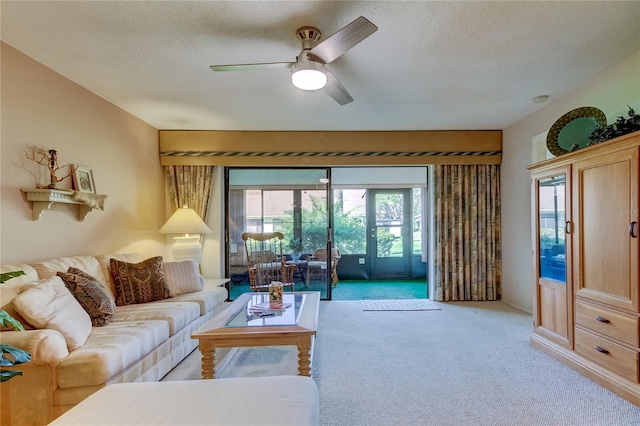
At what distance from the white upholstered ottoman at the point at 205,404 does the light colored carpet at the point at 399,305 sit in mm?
3135

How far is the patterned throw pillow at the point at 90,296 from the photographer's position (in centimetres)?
240

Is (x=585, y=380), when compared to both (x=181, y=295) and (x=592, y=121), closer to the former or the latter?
(x=592, y=121)

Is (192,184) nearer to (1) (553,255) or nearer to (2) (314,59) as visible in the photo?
(2) (314,59)

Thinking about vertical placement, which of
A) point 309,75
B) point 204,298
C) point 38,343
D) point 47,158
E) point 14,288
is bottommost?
point 204,298

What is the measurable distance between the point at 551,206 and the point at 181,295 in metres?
3.60

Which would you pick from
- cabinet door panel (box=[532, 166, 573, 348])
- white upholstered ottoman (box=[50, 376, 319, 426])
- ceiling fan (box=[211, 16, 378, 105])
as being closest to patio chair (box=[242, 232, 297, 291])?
ceiling fan (box=[211, 16, 378, 105])

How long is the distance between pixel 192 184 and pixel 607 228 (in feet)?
15.1

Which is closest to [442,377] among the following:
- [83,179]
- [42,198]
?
[42,198]

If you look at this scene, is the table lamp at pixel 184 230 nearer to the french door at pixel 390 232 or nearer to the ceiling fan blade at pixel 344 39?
the ceiling fan blade at pixel 344 39

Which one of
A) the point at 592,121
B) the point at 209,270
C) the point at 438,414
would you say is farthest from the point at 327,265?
the point at 592,121

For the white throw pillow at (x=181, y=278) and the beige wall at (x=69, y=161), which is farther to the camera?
the white throw pillow at (x=181, y=278)

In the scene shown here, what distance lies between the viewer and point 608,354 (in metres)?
2.34

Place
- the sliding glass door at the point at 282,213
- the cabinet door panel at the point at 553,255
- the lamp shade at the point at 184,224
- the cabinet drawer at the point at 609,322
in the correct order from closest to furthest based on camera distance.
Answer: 1. the cabinet drawer at the point at 609,322
2. the cabinet door panel at the point at 553,255
3. the lamp shade at the point at 184,224
4. the sliding glass door at the point at 282,213

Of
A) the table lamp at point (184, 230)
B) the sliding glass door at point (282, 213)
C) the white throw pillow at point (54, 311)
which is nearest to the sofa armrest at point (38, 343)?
the white throw pillow at point (54, 311)
